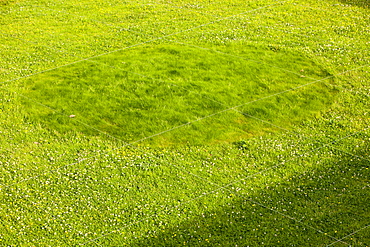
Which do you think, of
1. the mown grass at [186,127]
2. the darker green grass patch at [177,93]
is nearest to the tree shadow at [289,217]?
the mown grass at [186,127]

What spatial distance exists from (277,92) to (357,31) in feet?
13.2

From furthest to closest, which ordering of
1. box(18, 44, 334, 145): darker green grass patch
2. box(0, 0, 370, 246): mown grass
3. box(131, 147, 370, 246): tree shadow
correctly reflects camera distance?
box(18, 44, 334, 145): darker green grass patch → box(0, 0, 370, 246): mown grass → box(131, 147, 370, 246): tree shadow

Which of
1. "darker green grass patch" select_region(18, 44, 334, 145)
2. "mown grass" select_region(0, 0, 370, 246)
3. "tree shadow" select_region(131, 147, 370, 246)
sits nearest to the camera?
"tree shadow" select_region(131, 147, 370, 246)

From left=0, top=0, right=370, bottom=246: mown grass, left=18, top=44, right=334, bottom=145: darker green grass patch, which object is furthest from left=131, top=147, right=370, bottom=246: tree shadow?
left=18, top=44, right=334, bottom=145: darker green grass patch

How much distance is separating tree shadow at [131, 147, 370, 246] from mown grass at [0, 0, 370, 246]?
19mm

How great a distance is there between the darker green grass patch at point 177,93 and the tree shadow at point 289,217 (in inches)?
66.6

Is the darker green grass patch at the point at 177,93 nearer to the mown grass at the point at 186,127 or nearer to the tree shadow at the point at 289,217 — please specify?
the mown grass at the point at 186,127

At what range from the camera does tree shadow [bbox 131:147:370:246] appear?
6.29 m

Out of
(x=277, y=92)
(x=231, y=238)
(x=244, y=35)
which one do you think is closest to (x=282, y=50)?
(x=244, y=35)

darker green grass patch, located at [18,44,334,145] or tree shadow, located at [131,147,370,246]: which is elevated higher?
darker green grass patch, located at [18,44,334,145]

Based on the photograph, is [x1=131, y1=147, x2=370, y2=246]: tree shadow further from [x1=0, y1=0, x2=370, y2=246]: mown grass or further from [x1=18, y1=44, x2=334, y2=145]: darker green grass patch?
[x1=18, y1=44, x2=334, y2=145]: darker green grass patch

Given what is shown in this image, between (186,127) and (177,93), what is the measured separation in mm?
1221

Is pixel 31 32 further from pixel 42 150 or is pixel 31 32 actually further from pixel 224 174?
pixel 224 174

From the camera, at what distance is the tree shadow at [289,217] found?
6.29 meters
